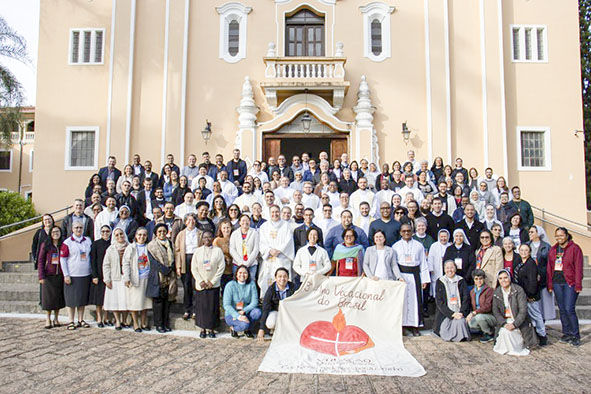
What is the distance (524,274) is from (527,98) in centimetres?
939

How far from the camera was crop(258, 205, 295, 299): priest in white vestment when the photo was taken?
738 cm

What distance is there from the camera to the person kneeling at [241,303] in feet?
22.6

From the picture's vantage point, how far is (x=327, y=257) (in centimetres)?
721

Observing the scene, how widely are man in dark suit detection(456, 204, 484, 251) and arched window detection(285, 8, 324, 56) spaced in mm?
8537

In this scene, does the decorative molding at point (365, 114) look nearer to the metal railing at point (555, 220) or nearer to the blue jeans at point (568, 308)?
the metal railing at point (555, 220)

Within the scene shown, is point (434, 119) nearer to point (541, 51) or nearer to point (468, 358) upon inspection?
point (541, 51)

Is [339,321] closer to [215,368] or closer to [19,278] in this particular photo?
[215,368]

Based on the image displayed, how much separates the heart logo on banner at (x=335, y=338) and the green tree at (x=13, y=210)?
10.2 m

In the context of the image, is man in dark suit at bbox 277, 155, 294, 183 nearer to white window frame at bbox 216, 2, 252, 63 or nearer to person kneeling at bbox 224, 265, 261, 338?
person kneeling at bbox 224, 265, 261, 338

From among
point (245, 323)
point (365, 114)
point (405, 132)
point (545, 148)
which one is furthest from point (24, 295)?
point (545, 148)

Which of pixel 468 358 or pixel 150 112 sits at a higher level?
pixel 150 112

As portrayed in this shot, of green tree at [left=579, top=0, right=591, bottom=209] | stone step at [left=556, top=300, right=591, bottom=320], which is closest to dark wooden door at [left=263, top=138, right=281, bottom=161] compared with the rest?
stone step at [left=556, top=300, right=591, bottom=320]

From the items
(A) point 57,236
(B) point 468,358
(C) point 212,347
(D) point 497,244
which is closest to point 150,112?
(A) point 57,236

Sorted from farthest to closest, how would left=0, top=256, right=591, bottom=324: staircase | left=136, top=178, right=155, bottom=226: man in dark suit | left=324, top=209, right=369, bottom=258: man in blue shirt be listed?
left=136, top=178, right=155, bottom=226: man in dark suit, left=0, top=256, right=591, bottom=324: staircase, left=324, top=209, right=369, bottom=258: man in blue shirt
